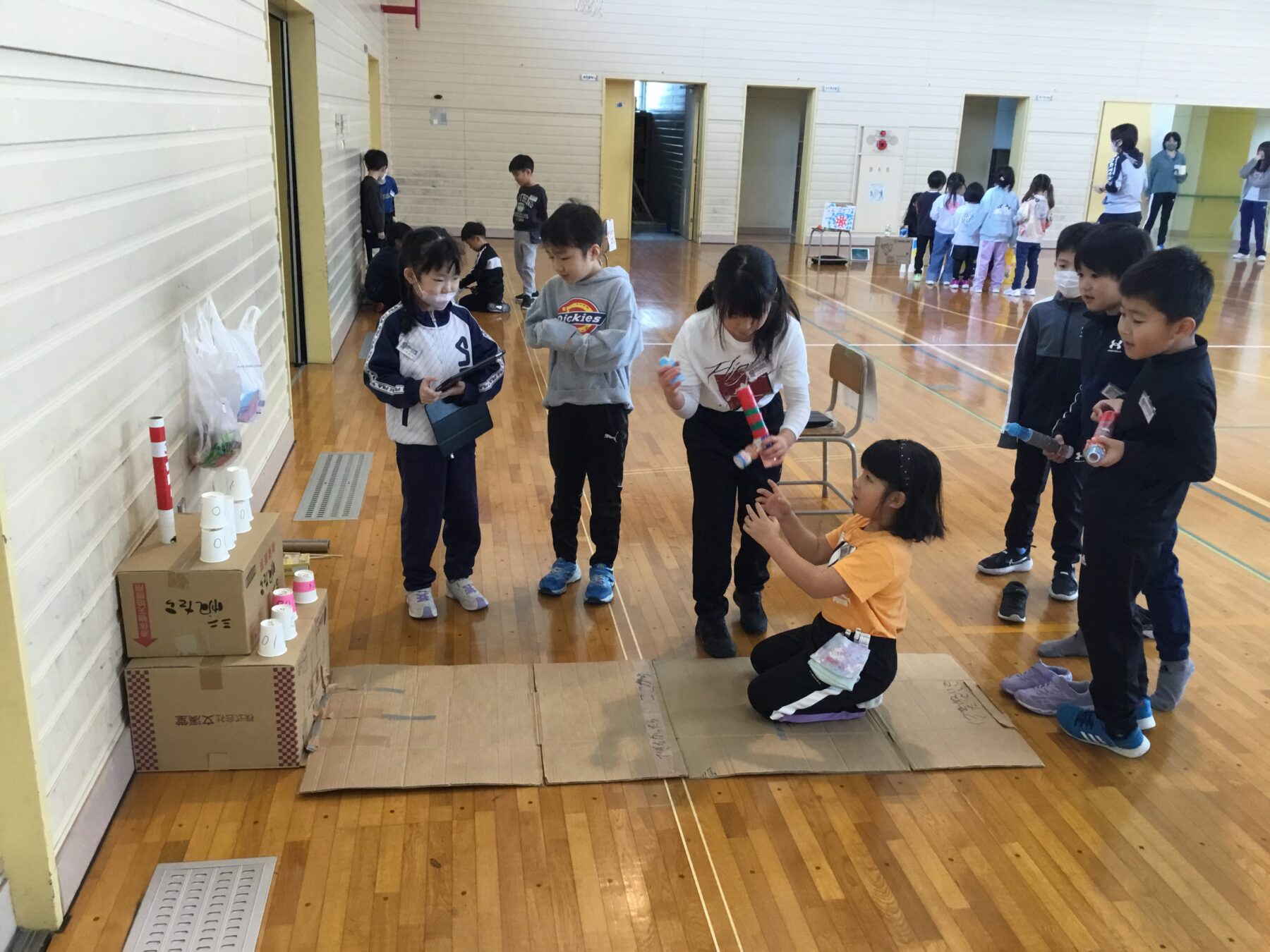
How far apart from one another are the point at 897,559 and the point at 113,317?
205 cm

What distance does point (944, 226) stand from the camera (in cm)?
1170

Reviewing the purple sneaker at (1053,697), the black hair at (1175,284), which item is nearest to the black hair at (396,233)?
the purple sneaker at (1053,697)

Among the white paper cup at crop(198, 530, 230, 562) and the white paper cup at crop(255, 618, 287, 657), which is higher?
the white paper cup at crop(198, 530, 230, 562)

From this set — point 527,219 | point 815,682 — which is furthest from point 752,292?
point 527,219

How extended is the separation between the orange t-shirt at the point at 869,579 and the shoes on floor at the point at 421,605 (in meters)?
1.32

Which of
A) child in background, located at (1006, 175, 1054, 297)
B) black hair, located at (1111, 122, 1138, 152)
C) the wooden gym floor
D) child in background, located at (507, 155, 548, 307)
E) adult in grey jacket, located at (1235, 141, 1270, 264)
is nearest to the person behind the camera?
the wooden gym floor

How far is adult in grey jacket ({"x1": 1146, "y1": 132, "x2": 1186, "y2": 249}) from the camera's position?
14625 mm

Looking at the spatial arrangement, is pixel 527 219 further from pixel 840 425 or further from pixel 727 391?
pixel 727 391

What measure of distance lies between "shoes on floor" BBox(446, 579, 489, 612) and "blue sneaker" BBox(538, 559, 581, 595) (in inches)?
8.4

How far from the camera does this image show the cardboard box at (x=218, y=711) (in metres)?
2.47

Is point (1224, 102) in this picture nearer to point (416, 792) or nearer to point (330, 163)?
point (330, 163)

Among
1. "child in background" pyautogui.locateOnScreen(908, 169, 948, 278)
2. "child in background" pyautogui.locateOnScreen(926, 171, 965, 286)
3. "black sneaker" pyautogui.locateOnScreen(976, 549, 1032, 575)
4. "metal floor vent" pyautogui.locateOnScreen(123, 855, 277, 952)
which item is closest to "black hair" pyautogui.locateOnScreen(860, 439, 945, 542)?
"black sneaker" pyautogui.locateOnScreen(976, 549, 1032, 575)

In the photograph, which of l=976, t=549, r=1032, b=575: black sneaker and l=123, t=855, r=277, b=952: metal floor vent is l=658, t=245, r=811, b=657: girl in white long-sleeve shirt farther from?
l=123, t=855, r=277, b=952: metal floor vent

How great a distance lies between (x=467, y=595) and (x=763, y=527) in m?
1.27
